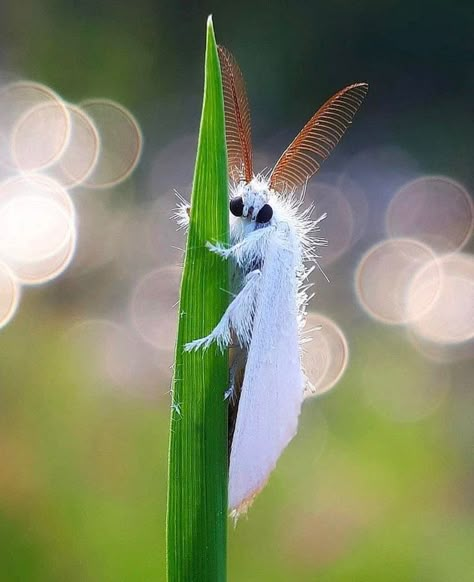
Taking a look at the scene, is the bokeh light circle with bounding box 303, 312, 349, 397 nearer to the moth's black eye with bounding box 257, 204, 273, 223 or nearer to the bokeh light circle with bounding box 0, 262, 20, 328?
the bokeh light circle with bounding box 0, 262, 20, 328

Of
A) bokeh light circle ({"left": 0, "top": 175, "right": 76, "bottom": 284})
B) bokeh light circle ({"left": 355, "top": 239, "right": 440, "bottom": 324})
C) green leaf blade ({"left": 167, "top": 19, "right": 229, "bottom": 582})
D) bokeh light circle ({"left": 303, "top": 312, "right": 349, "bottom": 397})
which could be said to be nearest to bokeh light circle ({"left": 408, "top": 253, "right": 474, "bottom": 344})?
bokeh light circle ({"left": 355, "top": 239, "right": 440, "bottom": 324})

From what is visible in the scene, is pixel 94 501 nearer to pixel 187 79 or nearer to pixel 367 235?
pixel 367 235

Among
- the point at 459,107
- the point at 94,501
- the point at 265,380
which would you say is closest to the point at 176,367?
the point at 265,380

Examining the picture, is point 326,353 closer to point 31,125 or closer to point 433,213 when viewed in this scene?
point 433,213

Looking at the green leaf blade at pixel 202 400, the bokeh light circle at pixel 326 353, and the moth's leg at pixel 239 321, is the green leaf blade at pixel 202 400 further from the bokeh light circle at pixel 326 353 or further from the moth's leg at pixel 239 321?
the bokeh light circle at pixel 326 353

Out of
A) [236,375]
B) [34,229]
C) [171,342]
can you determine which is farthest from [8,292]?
[236,375]

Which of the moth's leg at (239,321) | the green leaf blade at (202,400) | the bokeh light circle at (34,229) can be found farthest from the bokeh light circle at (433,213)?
the green leaf blade at (202,400)
